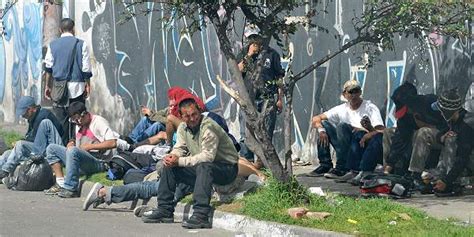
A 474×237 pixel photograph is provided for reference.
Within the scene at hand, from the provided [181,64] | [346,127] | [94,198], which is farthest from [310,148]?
[94,198]

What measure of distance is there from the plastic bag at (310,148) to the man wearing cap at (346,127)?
35.6 inches

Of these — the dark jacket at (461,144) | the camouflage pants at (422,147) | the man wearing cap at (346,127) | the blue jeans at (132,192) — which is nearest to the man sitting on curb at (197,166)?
the blue jeans at (132,192)

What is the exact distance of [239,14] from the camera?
15516mm

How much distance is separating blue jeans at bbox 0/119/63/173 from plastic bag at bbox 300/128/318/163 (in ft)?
10.2

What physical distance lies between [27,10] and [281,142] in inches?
369

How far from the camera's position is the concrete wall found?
12.9m

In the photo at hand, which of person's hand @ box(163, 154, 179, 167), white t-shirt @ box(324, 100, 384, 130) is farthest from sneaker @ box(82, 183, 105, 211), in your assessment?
white t-shirt @ box(324, 100, 384, 130)

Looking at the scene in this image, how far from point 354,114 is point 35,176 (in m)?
3.81

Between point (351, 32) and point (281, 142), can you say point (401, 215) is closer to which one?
point (351, 32)

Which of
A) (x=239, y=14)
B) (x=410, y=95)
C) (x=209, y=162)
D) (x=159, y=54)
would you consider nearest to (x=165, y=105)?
(x=159, y=54)

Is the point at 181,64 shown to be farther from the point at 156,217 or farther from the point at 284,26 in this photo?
the point at 284,26

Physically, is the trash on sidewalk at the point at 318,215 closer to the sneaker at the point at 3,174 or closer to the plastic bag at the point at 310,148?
the plastic bag at the point at 310,148

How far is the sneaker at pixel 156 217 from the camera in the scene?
429 inches

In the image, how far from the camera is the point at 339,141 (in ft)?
43.3
